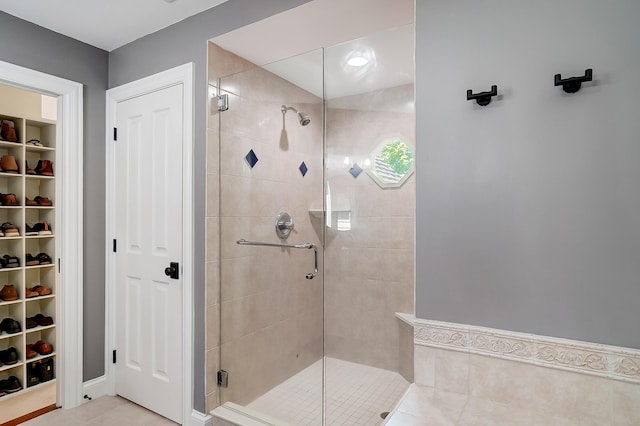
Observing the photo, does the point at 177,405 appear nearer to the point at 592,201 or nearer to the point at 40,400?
the point at 40,400

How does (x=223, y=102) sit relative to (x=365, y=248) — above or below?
above

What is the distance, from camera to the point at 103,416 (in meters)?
2.36

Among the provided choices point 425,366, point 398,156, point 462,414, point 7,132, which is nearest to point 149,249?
point 7,132

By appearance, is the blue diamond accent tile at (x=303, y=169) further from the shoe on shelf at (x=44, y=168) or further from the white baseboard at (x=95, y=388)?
the shoe on shelf at (x=44, y=168)

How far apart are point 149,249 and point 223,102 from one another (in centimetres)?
112

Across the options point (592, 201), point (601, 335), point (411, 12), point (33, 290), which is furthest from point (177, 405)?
point (411, 12)

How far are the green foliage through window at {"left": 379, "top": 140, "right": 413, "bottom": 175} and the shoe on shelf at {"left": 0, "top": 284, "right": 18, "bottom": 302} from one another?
311cm

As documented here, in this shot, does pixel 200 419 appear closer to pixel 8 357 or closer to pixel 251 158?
pixel 251 158

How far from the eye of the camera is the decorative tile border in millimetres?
1120

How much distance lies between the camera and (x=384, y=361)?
2.12m

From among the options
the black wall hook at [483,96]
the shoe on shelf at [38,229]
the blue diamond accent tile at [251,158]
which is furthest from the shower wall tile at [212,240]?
the shoe on shelf at [38,229]

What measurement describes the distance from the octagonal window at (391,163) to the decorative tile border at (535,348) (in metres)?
0.89

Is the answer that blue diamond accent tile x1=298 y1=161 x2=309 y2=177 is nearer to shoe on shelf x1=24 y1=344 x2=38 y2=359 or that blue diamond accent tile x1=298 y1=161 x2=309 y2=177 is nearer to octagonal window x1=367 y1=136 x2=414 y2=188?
octagonal window x1=367 y1=136 x2=414 y2=188

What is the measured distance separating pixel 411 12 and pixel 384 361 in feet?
6.34
